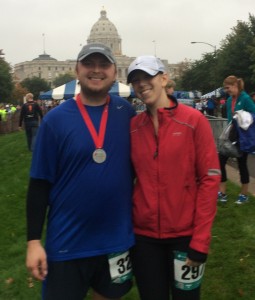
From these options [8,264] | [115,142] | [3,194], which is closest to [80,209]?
[115,142]

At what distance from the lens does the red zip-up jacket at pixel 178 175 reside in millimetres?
2557

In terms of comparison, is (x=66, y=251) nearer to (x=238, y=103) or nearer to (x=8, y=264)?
(x=8, y=264)

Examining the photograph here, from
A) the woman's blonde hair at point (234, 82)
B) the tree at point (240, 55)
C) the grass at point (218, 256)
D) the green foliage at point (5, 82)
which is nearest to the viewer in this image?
the grass at point (218, 256)

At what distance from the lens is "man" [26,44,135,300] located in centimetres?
251

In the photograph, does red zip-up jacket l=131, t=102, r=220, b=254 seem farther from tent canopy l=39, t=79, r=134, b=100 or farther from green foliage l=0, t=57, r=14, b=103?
green foliage l=0, t=57, r=14, b=103

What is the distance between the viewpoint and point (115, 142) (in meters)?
2.60

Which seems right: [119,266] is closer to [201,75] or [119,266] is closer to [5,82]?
[5,82]

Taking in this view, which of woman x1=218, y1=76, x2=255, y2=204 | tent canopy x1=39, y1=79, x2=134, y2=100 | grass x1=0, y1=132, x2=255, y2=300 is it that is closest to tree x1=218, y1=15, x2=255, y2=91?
tent canopy x1=39, y1=79, x2=134, y2=100

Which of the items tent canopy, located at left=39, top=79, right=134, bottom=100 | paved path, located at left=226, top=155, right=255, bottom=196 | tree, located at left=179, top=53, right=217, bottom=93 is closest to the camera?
paved path, located at left=226, top=155, right=255, bottom=196

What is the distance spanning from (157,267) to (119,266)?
0.22 meters

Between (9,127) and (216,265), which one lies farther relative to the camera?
(9,127)

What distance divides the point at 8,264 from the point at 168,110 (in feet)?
11.1

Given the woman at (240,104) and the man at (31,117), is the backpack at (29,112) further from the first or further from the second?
the woman at (240,104)

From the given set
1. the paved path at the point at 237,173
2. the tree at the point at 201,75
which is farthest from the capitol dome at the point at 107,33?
the paved path at the point at 237,173
